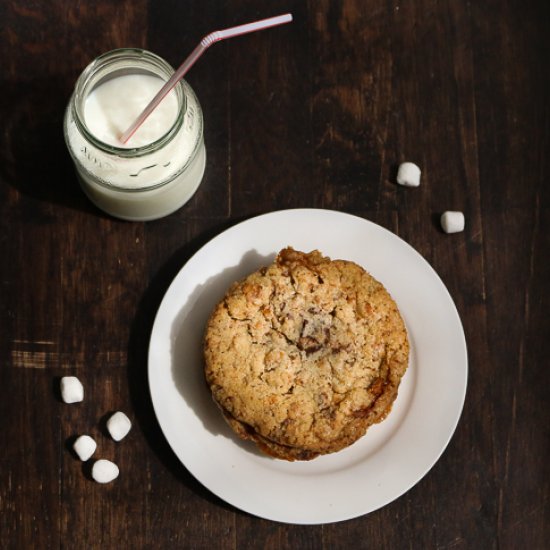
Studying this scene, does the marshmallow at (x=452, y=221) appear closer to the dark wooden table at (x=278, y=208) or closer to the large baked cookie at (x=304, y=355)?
the dark wooden table at (x=278, y=208)

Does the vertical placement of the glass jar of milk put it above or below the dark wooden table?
above

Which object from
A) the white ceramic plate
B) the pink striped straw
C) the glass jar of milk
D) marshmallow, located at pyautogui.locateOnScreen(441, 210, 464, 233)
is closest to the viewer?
the pink striped straw

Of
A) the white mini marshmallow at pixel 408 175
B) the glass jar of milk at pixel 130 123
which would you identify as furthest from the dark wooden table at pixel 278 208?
the glass jar of milk at pixel 130 123

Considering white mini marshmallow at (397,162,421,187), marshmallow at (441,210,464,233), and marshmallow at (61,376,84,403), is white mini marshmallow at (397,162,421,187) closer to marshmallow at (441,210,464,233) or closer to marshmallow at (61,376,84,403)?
marshmallow at (441,210,464,233)

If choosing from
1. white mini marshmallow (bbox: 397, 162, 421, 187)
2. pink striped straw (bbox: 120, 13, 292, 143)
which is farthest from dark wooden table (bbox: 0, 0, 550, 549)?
pink striped straw (bbox: 120, 13, 292, 143)

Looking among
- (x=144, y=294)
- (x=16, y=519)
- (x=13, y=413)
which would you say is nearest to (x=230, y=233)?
(x=144, y=294)

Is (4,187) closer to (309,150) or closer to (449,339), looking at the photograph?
(309,150)
